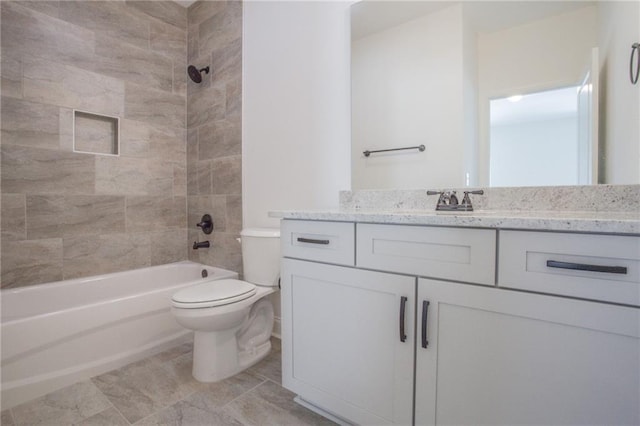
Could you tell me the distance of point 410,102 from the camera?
1555 millimetres

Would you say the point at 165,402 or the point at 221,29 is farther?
the point at 221,29

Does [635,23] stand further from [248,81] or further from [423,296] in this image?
[248,81]

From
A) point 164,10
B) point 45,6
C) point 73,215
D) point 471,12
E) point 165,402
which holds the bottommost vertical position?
point 165,402

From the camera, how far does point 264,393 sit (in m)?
1.50

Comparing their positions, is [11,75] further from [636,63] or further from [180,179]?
[636,63]

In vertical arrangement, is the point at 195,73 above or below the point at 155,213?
above

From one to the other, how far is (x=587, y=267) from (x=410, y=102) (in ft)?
3.60

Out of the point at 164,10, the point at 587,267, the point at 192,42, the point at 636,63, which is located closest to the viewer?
the point at 587,267

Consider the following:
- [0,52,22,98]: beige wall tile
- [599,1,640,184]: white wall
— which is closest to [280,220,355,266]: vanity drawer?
[599,1,640,184]: white wall

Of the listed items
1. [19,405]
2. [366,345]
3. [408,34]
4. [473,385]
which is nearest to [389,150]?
[408,34]

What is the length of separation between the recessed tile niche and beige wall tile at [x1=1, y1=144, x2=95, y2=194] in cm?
8

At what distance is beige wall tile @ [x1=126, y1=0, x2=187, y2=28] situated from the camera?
7.95ft

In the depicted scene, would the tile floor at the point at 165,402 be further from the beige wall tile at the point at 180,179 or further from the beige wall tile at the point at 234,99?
the beige wall tile at the point at 234,99

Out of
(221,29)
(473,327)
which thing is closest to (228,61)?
(221,29)
